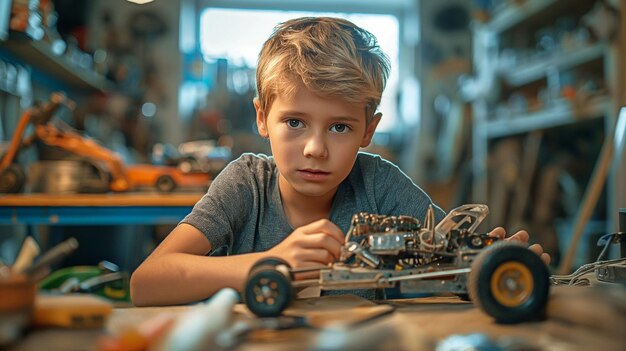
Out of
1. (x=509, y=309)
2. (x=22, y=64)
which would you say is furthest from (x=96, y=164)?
(x=509, y=309)

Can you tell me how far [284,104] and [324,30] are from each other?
0.14 metres

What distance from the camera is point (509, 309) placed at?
65 centimetres

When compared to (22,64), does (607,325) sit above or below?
below

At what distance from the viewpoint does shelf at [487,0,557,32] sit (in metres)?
3.93

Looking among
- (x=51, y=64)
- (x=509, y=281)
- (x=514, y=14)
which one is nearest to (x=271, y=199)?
(x=509, y=281)

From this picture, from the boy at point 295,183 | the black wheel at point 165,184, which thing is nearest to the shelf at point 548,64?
the black wheel at point 165,184

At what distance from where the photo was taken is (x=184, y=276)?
890 millimetres

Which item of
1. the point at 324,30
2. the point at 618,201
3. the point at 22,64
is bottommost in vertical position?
the point at 618,201

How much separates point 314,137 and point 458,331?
424 mm

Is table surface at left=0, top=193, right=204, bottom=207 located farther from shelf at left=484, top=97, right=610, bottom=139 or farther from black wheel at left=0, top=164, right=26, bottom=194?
shelf at left=484, top=97, right=610, bottom=139

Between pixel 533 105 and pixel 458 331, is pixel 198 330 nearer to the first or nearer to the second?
pixel 458 331

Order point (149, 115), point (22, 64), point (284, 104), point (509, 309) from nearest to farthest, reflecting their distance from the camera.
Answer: point (509, 309)
point (284, 104)
point (22, 64)
point (149, 115)

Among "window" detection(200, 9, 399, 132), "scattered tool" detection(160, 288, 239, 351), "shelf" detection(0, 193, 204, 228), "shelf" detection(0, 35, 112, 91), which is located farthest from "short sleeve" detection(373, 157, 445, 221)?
"window" detection(200, 9, 399, 132)

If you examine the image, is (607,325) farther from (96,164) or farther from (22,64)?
(22,64)
